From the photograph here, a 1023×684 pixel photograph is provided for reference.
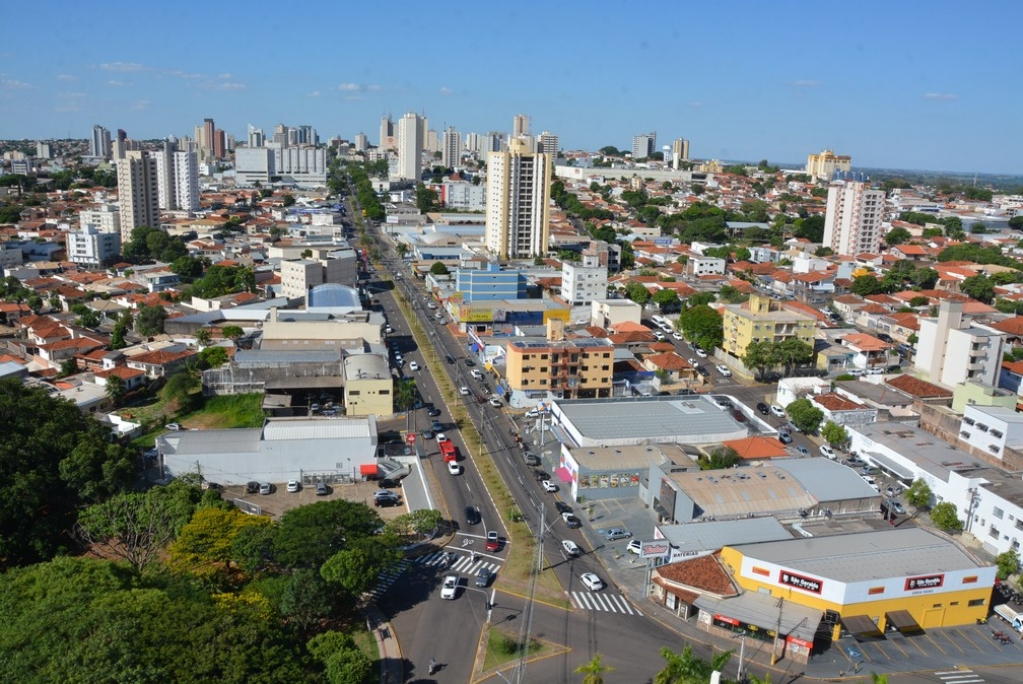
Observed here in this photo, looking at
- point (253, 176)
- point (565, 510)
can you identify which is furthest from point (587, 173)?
point (565, 510)

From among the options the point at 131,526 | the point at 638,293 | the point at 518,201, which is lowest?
the point at 131,526

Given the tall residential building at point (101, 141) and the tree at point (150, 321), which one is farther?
the tall residential building at point (101, 141)

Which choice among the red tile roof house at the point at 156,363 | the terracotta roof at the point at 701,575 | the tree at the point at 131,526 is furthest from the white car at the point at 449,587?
the red tile roof house at the point at 156,363

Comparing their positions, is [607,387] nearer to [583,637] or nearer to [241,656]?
[583,637]

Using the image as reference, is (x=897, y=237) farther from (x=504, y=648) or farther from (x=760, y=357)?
(x=504, y=648)

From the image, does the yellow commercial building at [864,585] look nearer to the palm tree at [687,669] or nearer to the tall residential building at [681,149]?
the palm tree at [687,669]

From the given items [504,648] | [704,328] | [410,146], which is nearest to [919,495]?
[504,648]
